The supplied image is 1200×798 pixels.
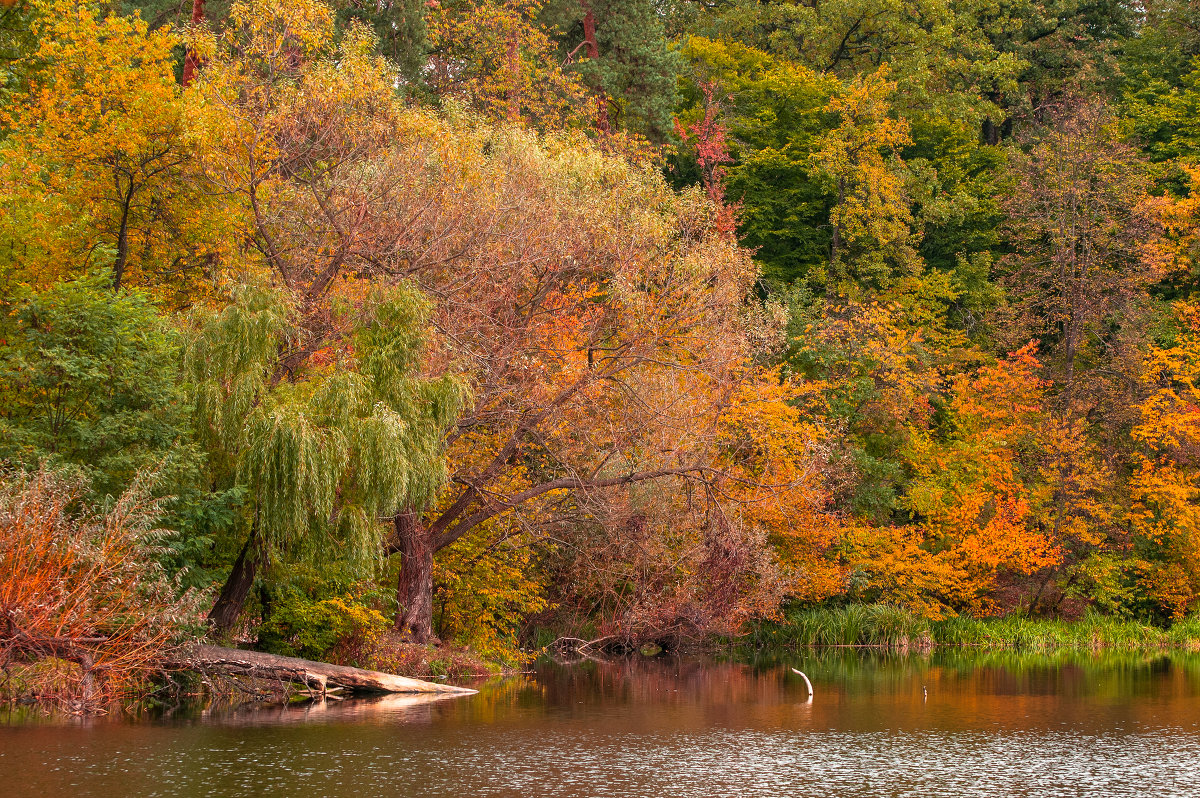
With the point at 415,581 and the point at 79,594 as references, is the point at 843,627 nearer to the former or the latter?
the point at 415,581

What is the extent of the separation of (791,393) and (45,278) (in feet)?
67.5

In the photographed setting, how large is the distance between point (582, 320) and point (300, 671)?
1156cm

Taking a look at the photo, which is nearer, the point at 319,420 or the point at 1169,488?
the point at 319,420

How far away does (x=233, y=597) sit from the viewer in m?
23.3

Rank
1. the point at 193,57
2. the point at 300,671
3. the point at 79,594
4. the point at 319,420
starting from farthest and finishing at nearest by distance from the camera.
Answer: the point at 193,57 → the point at 300,671 → the point at 319,420 → the point at 79,594

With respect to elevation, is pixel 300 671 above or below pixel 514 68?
below

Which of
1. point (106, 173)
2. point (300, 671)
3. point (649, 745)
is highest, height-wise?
point (106, 173)

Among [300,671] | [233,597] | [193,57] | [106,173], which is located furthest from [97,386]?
[193,57]

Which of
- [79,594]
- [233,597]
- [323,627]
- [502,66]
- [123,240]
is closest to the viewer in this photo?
[79,594]

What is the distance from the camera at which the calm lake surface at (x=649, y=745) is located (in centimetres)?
1405

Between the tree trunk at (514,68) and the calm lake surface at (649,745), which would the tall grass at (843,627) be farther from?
the tree trunk at (514,68)

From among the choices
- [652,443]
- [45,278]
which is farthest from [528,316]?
[45,278]

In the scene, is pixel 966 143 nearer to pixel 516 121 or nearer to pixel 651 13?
pixel 651 13

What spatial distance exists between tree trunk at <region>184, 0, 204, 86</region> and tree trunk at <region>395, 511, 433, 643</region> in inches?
545
